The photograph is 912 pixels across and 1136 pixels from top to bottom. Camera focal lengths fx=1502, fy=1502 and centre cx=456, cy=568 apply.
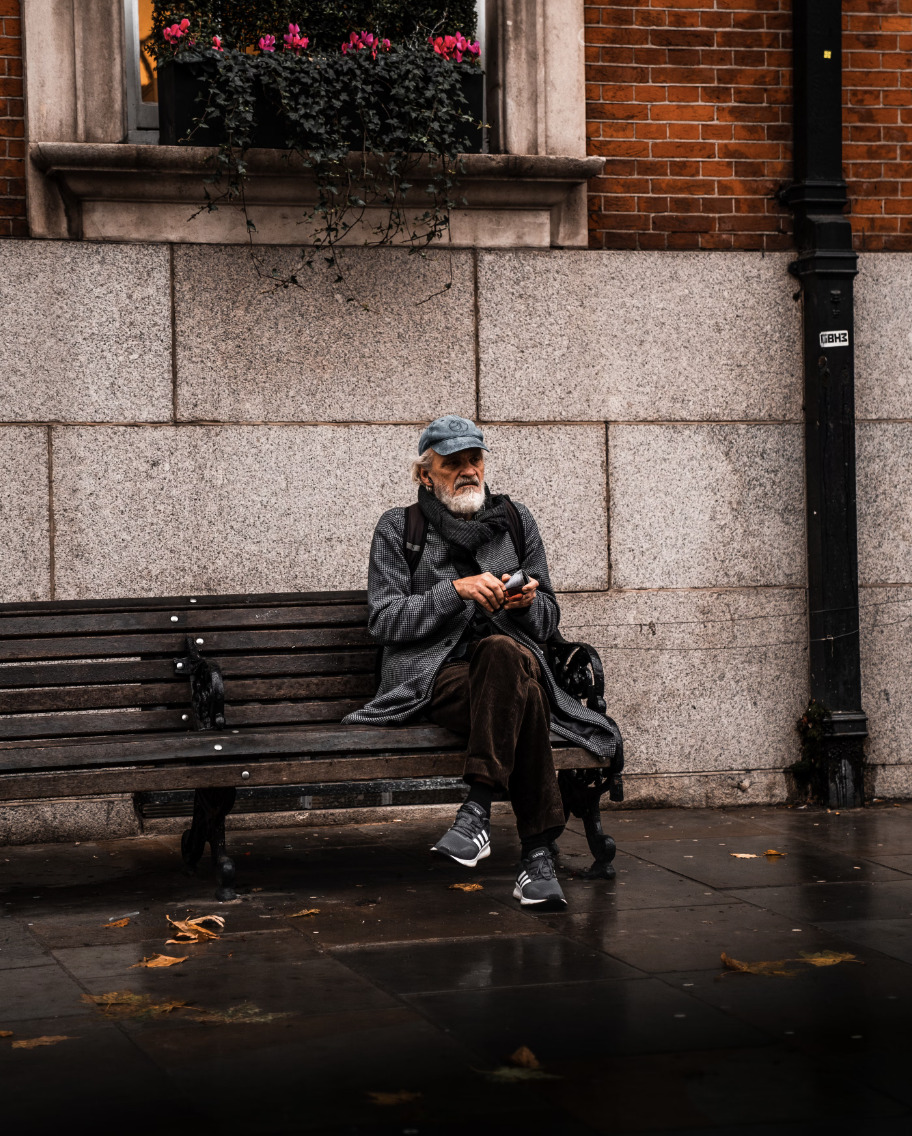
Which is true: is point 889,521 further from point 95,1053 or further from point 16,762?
point 95,1053

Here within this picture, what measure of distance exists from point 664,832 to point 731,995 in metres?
2.46

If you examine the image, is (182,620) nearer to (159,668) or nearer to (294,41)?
(159,668)

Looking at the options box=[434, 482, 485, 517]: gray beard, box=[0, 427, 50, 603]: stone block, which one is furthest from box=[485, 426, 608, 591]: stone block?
box=[0, 427, 50, 603]: stone block

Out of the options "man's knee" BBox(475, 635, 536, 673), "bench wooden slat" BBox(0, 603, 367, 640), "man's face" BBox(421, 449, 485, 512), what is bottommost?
"man's knee" BBox(475, 635, 536, 673)

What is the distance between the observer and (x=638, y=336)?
6.83 m

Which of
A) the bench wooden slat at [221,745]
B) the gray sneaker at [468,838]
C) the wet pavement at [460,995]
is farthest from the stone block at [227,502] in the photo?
the gray sneaker at [468,838]

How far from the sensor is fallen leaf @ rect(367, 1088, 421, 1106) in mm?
3033

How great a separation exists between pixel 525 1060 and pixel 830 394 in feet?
14.2

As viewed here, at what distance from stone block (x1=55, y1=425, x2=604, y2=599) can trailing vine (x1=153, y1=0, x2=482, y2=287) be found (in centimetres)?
75

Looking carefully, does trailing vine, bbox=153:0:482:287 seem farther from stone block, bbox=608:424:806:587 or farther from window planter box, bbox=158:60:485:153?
stone block, bbox=608:424:806:587

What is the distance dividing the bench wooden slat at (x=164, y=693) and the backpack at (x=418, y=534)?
0.55 m

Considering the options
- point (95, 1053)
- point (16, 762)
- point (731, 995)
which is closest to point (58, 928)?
point (16, 762)

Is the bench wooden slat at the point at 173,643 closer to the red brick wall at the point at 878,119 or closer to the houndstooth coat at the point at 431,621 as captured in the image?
the houndstooth coat at the point at 431,621

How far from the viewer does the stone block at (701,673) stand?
6.78 metres
